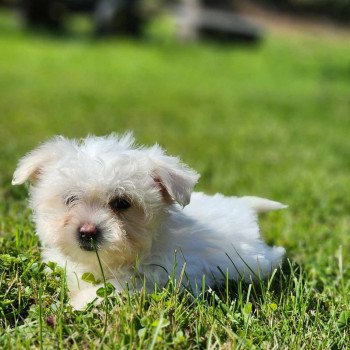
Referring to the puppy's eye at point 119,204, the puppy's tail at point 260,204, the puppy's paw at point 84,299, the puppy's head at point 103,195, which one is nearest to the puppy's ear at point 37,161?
the puppy's head at point 103,195

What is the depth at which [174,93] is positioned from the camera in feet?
43.8

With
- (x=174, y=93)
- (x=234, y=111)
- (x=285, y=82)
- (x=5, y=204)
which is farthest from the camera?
(x=285, y=82)

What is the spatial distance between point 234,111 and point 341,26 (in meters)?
25.4

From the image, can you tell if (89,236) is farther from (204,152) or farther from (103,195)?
(204,152)

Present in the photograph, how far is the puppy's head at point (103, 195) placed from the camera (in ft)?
11.3

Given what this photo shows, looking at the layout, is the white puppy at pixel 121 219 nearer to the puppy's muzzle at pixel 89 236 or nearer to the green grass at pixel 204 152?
the puppy's muzzle at pixel 89 236

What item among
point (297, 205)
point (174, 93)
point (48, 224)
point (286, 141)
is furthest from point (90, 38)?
point (48, 224)

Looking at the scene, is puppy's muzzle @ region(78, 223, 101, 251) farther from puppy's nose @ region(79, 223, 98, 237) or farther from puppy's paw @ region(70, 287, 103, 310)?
puppy's paw @ region(70, 287, 103, 310)

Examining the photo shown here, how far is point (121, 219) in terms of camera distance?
3527 mm

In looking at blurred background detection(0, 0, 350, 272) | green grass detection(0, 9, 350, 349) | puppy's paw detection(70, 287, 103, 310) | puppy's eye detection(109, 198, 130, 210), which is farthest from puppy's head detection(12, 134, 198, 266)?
blurred background detection(0, 0, 350, 272)

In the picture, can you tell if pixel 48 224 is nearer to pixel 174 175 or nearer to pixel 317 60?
pixel 174 175

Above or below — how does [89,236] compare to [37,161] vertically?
below

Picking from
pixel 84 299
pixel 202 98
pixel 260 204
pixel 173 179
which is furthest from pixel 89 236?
pixel 202 98

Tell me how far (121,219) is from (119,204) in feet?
0.27
